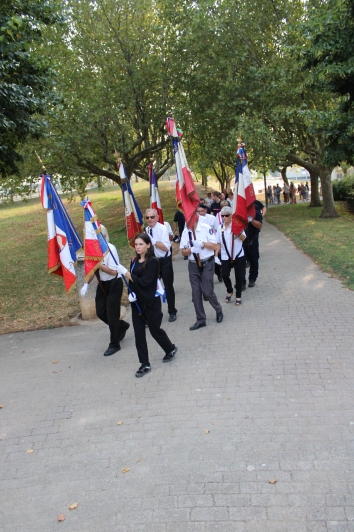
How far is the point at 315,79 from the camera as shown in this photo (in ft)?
34.7

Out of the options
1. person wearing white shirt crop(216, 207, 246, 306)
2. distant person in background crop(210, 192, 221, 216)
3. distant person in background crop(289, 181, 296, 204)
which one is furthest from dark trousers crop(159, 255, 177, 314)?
distant person in background crop(289, 181, 296, 204)

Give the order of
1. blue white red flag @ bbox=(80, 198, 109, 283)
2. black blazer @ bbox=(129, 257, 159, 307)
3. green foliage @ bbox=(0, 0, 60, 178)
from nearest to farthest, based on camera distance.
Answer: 1. black blazer @ bbox=(129, 257, 159, 307)
2. blue white red flag @ bbox=(80, 198, 109, 283)
3. green foliage @ bbox=(0, 0, 60, 178)

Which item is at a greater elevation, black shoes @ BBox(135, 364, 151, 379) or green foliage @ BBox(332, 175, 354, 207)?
green foliage @ BBox(332, 175, 354, 207)

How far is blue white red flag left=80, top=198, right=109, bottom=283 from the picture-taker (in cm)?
606

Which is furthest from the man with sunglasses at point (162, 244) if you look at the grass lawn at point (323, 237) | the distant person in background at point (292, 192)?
the distant person in background at point (292, 192)

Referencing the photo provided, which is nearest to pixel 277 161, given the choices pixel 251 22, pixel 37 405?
pixel 251 22

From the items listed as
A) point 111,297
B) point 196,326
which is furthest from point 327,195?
point 111,297

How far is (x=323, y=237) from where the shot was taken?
1480 cm

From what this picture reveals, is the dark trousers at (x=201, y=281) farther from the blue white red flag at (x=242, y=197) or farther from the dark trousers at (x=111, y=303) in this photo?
the blue white red flag at (x=242, y=197)

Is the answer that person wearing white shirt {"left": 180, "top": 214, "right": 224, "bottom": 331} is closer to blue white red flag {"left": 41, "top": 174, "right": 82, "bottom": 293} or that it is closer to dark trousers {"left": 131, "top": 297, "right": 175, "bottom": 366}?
dark trousers {"left": 131, "top": 297, "right": 175, "bottom": 366}

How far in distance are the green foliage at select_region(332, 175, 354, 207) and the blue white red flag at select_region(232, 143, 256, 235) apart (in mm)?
18867

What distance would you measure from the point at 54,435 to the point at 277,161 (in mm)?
15805

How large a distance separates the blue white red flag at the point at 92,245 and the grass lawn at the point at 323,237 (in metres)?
5.05

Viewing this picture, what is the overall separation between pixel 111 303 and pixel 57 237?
1499 millimetres
